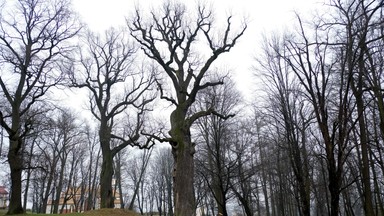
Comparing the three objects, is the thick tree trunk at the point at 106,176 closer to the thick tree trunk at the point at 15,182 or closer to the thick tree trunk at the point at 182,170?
the thick tree trunk at the point at 15,182

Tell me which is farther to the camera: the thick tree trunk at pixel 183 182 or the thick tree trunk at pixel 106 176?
the thick tree trunk at pixel 106 176

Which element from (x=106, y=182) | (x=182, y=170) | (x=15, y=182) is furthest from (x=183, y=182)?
(x=106, y=182)

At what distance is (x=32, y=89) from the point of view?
54.2 ft

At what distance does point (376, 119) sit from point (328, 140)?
635 inches

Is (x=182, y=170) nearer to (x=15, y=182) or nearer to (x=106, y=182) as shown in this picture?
(x=15, y=182)

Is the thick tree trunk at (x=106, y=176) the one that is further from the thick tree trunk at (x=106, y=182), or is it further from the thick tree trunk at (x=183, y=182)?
the thick tree trunk at (x=183, y=182)

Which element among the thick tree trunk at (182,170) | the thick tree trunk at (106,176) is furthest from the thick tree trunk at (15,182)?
the thick tree trunk at (182,170)

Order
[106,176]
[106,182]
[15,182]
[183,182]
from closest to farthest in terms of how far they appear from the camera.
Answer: [183,182] → [15,182] → [106,182] → [106,176]

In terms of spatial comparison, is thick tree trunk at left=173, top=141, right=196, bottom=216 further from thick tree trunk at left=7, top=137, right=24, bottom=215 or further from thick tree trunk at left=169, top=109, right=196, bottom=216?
thick tree trunk at left=7, top=137, right=24, bottom=215

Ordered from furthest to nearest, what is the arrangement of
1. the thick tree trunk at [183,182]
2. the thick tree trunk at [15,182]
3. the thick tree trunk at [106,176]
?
the thick tree trunk at [106,176]
the thick tree trunk at [15,182]
the thick tree trunk at [183,182]

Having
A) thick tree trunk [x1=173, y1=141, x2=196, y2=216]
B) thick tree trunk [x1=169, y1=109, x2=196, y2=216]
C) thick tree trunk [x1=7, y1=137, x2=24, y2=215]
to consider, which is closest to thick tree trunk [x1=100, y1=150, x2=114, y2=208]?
thick tree trunk [x1=7, y1=137, x2=24, y2=215]

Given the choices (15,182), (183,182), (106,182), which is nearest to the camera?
(183,182)

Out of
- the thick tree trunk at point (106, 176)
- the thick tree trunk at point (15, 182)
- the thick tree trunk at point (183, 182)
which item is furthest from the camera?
the thick tree trunk at point (106, 176)

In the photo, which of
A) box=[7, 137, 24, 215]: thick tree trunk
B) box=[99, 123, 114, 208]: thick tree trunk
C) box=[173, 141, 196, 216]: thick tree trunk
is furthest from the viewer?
box=[99, 123, 114, 208]: thick tree trunk
